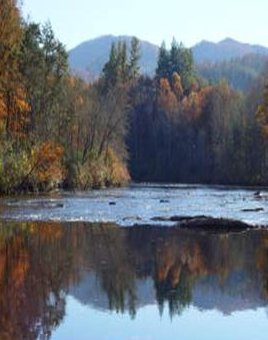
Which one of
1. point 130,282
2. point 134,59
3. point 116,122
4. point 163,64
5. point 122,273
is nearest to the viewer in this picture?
point 130,282

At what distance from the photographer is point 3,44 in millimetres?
56719

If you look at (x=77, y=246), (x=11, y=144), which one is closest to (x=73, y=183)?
(x=11, y=144)

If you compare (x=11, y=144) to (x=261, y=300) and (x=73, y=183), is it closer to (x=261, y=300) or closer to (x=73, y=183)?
(x=73, y=183)

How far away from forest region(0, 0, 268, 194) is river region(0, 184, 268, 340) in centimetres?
2672

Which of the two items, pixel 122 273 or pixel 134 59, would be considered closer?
pixel 122 273

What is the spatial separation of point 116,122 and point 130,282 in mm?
71100

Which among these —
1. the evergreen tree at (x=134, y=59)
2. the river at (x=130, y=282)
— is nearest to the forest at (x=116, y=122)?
the evergreen tree at (x=134, y=59)

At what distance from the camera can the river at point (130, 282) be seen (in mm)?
14016

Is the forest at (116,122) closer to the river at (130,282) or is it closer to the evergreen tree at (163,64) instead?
the evergreen tree at (163,64)

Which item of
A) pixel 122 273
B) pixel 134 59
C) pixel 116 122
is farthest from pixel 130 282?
pixel 134 59

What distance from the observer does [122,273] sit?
784 inches

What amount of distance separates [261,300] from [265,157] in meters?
91.6

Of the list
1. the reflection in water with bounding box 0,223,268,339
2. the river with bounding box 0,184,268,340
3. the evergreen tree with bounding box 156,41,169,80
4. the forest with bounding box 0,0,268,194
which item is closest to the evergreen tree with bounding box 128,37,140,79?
the forest with bounding box 0,0,268,194

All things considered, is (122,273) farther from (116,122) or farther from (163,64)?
(163,64)
